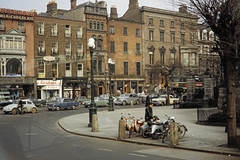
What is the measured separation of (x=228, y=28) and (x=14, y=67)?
1838 inches

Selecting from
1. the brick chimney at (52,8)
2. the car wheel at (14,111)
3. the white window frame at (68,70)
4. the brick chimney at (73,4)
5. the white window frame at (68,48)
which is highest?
the brick chimney at (73,4)

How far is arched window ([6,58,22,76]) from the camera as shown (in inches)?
2133

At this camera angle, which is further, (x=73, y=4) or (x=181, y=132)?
(x=73, y=4)

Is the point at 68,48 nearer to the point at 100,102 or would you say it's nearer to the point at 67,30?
the point at 67,30

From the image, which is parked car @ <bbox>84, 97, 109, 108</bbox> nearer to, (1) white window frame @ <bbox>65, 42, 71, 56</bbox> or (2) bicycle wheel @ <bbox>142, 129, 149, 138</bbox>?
(1) white window frame @ <bbox>65, 42, 71, 56</bbox>

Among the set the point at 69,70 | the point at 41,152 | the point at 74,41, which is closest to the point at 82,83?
the point at 69,70

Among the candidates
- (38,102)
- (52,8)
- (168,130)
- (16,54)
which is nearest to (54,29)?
(52,8)

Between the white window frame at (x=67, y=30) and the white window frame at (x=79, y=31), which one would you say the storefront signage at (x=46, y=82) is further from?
the white window frame at (x=79, y=31)

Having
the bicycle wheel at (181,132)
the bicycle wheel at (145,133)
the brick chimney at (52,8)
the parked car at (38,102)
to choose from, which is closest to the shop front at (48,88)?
the parked car at (38,102)

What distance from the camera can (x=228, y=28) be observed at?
41.0 ft

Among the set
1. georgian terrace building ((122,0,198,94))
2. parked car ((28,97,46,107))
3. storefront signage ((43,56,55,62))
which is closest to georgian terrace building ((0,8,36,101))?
storefront signage ((43,56,55,62))

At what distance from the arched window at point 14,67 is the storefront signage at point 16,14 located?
20.8 ft

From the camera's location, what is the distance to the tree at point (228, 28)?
40.4ft

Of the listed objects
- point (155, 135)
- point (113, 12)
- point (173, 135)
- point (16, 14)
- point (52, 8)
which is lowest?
point (155, 135)
